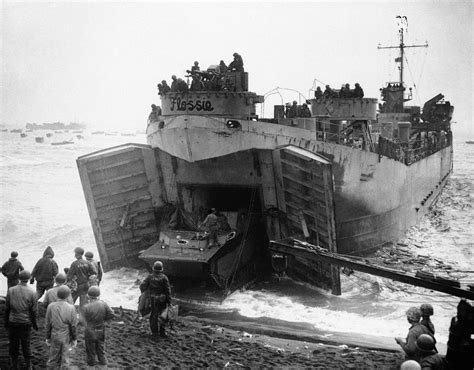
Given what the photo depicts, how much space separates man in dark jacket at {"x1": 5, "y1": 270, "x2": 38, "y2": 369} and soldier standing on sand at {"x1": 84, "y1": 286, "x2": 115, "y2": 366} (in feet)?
2.35

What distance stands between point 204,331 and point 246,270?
13.2 ft

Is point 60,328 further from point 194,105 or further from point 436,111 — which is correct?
point 436,111

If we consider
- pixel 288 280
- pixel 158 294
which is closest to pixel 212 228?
pixel 288 280

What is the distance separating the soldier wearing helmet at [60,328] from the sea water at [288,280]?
18.4ft

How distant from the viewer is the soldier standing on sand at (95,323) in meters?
6.04

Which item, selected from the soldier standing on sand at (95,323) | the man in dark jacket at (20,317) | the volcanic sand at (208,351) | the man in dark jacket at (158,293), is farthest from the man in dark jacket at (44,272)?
the soldier standing on sand at (95,323)

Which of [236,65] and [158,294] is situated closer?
[158,294]

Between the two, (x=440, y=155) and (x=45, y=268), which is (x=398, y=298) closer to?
(x=45, y=268)

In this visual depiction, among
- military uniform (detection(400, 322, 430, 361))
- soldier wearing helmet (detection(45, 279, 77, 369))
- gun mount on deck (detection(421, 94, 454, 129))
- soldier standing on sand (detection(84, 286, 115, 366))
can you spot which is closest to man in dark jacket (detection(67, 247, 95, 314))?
soldier standing on sand (detection(84, 286, 115, 366))

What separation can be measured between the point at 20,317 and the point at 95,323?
0.93 meters

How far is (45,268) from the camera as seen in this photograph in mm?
8383

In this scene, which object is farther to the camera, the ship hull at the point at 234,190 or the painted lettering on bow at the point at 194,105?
the painted lettering on bow at the point at 194,105

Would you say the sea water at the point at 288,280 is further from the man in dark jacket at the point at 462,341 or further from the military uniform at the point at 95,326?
the military uniform at the point at 95,326

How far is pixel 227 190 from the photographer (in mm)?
13758
